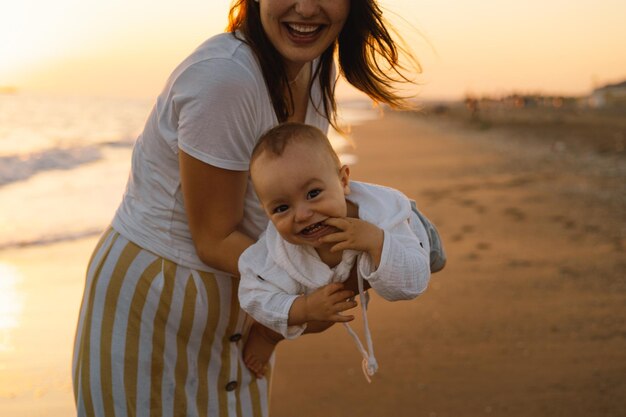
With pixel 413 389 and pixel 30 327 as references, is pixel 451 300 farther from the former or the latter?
pixel 30 327

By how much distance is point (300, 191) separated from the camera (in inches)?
69.6

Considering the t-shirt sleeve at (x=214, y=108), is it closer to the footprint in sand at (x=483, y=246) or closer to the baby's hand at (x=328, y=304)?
the baby's hand at (x=328, y=304)

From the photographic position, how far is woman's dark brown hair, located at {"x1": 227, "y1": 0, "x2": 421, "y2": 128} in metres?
1.93

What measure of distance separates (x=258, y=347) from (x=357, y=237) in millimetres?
575

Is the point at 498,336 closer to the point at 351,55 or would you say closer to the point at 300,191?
the point at 351,55

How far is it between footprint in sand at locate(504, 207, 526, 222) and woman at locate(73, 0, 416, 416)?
7828mm

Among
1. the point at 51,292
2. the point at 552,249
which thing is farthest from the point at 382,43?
the point at 552,249

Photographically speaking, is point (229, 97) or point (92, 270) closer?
point (229, 97)

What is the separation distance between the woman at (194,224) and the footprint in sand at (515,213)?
7.83m

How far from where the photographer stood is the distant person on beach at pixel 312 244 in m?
1.75

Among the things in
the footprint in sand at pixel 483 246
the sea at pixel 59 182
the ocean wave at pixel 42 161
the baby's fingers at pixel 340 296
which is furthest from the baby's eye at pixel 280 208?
the ocean wave at pixel 42 161

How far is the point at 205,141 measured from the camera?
1.72 meters

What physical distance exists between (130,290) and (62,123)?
32.0 metres

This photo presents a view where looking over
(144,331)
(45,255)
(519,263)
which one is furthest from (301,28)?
(45,255)
